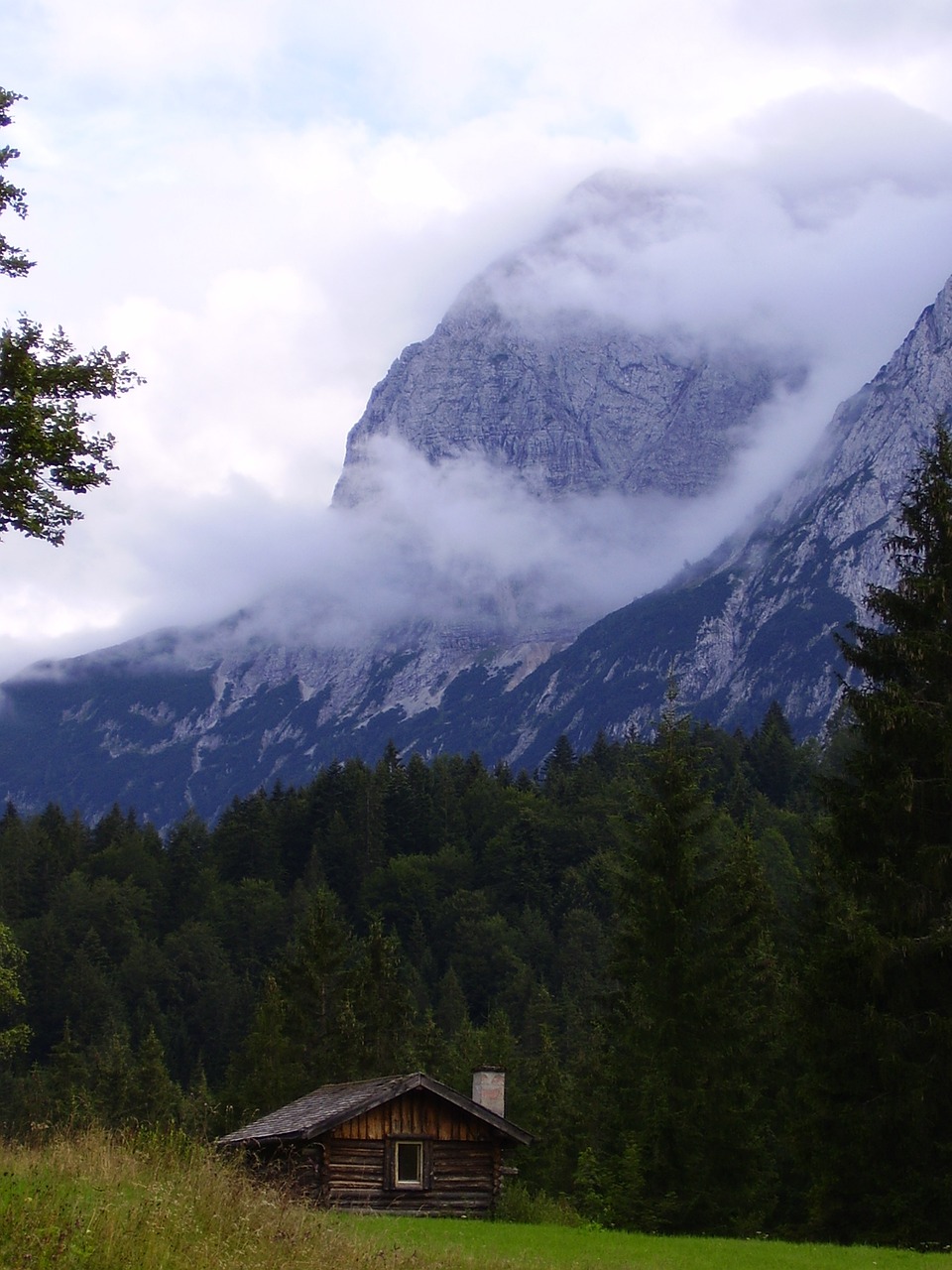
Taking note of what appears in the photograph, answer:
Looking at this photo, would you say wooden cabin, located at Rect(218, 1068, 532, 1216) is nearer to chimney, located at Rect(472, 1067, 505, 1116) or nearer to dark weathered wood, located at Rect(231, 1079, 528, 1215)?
dark weathered wood, located at Rect(231, 1079, 528, 1215)

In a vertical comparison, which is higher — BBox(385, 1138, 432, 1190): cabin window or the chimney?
the chimney

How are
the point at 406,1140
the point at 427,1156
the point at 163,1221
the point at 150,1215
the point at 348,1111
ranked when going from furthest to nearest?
the point at 427,1156 → the point at 406,1140 → the point at 348,1111 → the point at 163,1221 → the point at 150,1215

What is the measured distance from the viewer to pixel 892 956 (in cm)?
2194

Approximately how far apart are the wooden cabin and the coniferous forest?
287cm

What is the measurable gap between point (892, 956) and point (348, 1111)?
1360cm

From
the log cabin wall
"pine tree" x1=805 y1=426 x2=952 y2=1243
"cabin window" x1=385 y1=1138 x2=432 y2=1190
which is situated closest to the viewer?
"pine tree" x1=805 y1=426 x2=952 y2=1243

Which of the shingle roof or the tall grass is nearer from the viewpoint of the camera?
the tall grass

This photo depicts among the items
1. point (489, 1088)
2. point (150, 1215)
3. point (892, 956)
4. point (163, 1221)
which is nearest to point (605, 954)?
point (489, 1088)

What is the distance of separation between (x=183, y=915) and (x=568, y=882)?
3559 cm

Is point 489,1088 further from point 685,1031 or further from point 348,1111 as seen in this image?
point 348,1111

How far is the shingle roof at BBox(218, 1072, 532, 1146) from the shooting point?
30.3m

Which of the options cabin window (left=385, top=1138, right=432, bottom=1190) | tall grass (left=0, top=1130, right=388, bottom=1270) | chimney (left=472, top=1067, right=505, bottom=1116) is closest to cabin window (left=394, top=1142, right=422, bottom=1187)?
cabin window (left=385, top=1138, right=432, bottom=1190)

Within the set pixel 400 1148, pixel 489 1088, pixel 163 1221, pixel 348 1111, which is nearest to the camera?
pixel 163 1221

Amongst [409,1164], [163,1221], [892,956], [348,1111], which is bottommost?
[409,1164]
